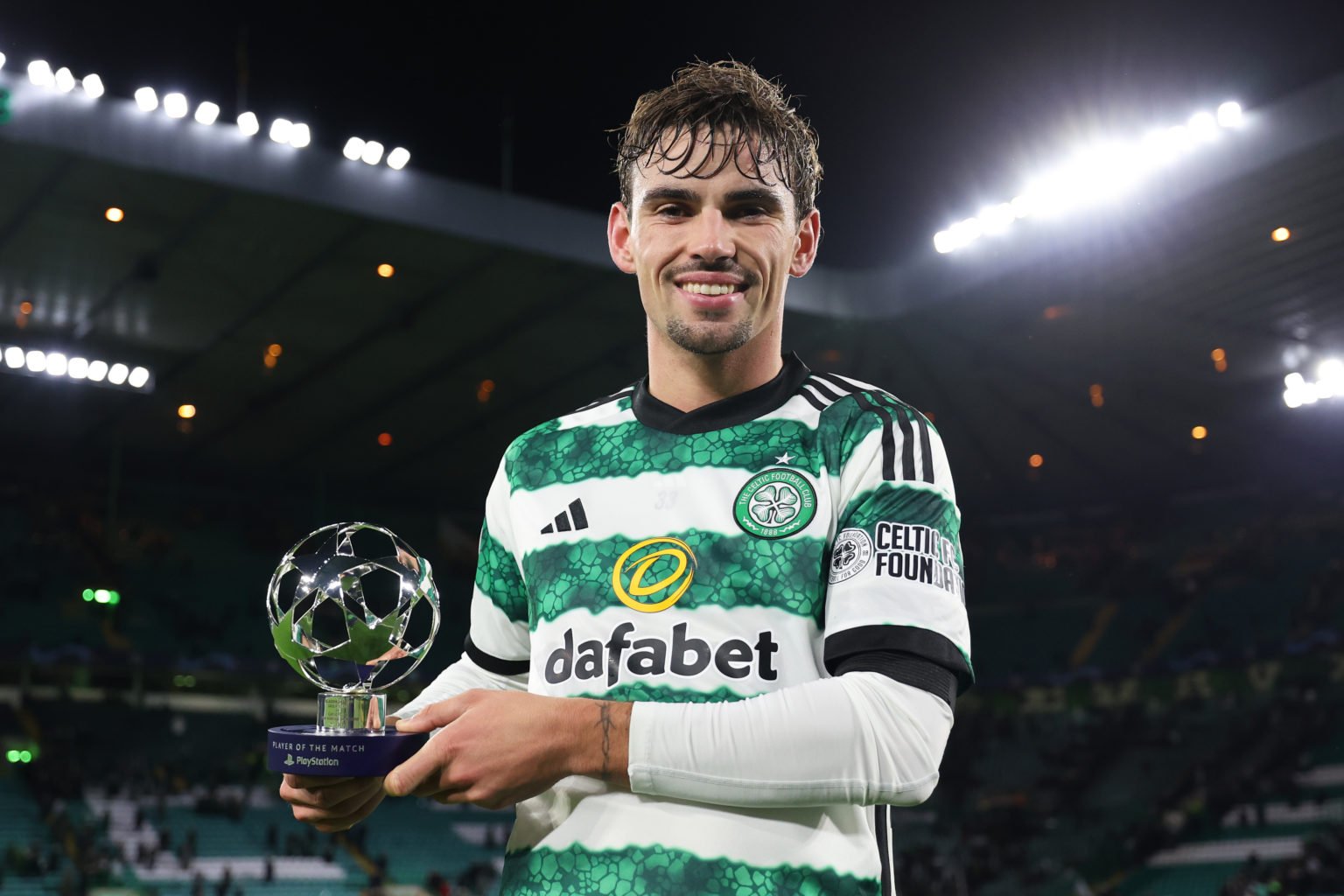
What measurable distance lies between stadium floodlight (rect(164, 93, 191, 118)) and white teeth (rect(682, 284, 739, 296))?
1256cm

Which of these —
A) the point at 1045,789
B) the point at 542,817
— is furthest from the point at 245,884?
the point at 542,817

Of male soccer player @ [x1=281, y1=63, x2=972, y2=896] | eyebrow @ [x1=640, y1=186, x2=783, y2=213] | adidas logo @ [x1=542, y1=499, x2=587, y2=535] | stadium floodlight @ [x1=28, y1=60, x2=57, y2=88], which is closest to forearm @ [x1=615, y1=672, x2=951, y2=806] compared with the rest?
male soccer player @ [x1=281, y1=63, x2=972, y2=896]

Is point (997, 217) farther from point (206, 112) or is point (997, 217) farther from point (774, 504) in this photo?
point (774, 504)

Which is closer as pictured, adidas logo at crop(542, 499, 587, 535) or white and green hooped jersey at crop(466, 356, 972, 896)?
white and green hooped jersey at crop(466, 356, 972, 896)

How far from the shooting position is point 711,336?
5.62 feet

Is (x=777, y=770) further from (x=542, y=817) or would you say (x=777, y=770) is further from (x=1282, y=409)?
(x=1282, y=409)

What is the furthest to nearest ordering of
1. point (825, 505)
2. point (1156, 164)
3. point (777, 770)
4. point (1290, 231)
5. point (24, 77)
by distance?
point (1290, 231), point (1156, 164), point (24, 77), point (825, 505), point (777, 770)

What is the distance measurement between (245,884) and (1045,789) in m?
13.2

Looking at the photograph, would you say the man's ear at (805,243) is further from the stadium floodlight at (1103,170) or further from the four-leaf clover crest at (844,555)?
the stadium floodlight at (1103,170)

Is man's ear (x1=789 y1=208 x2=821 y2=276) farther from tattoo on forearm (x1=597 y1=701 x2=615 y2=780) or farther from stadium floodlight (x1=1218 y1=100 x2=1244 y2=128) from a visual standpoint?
stadium floodlight (x1=1218 y1=100 x2=1244 y2=128)

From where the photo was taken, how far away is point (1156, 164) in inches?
532

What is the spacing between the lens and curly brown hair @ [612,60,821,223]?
1680 mm

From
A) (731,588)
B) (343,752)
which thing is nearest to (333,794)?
(343,752)

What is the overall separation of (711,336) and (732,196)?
0.19 metres
